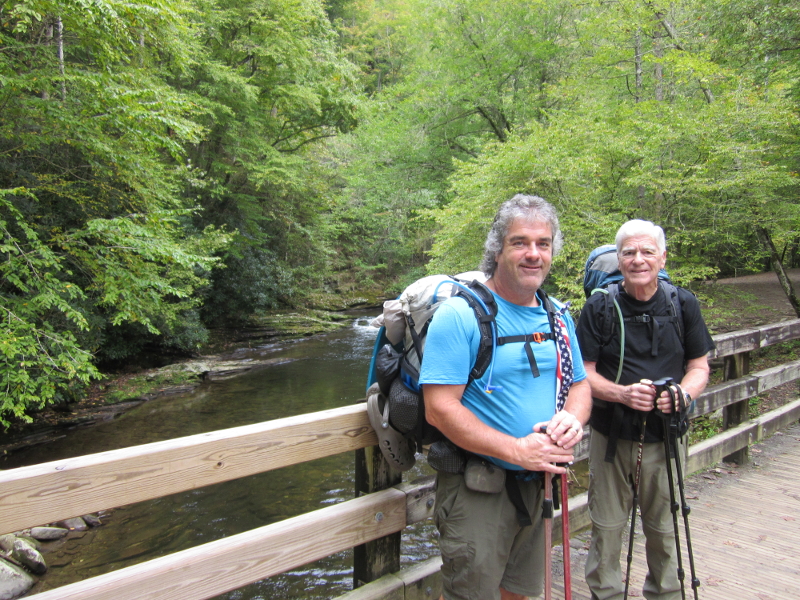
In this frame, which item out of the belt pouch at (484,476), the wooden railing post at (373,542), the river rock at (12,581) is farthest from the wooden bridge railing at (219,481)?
the river rock at (12,581)

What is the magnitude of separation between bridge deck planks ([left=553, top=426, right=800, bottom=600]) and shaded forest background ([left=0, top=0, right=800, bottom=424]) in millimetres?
4164

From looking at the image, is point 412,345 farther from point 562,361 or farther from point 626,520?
point 626,520

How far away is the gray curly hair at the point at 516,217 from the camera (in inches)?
72.5

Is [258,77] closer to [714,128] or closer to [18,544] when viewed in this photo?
[714,128]

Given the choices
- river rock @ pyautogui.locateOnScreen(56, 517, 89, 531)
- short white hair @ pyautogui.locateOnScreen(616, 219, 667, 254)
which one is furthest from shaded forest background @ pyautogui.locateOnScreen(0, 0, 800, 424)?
short white hair @ pyautogui.locateOnScreen(616, 219, 667, 254)

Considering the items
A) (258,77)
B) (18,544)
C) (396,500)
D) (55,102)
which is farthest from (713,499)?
(258,77)

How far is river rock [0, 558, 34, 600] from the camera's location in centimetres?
404

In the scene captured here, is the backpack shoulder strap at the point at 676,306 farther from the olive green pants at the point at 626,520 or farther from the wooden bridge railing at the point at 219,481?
the wooden bridge railing at the point at 219,481

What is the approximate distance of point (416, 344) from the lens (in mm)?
1781

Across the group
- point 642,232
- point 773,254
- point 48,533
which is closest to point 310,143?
point 773,254

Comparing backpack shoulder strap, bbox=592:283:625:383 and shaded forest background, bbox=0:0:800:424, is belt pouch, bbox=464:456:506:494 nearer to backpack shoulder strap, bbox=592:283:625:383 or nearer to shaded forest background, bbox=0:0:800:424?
backpack shoulder strap, bbox=592:283:625:383

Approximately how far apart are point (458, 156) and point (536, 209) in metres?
14.2

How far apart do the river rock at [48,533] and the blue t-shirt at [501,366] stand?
540cm

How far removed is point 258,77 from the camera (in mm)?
14531
